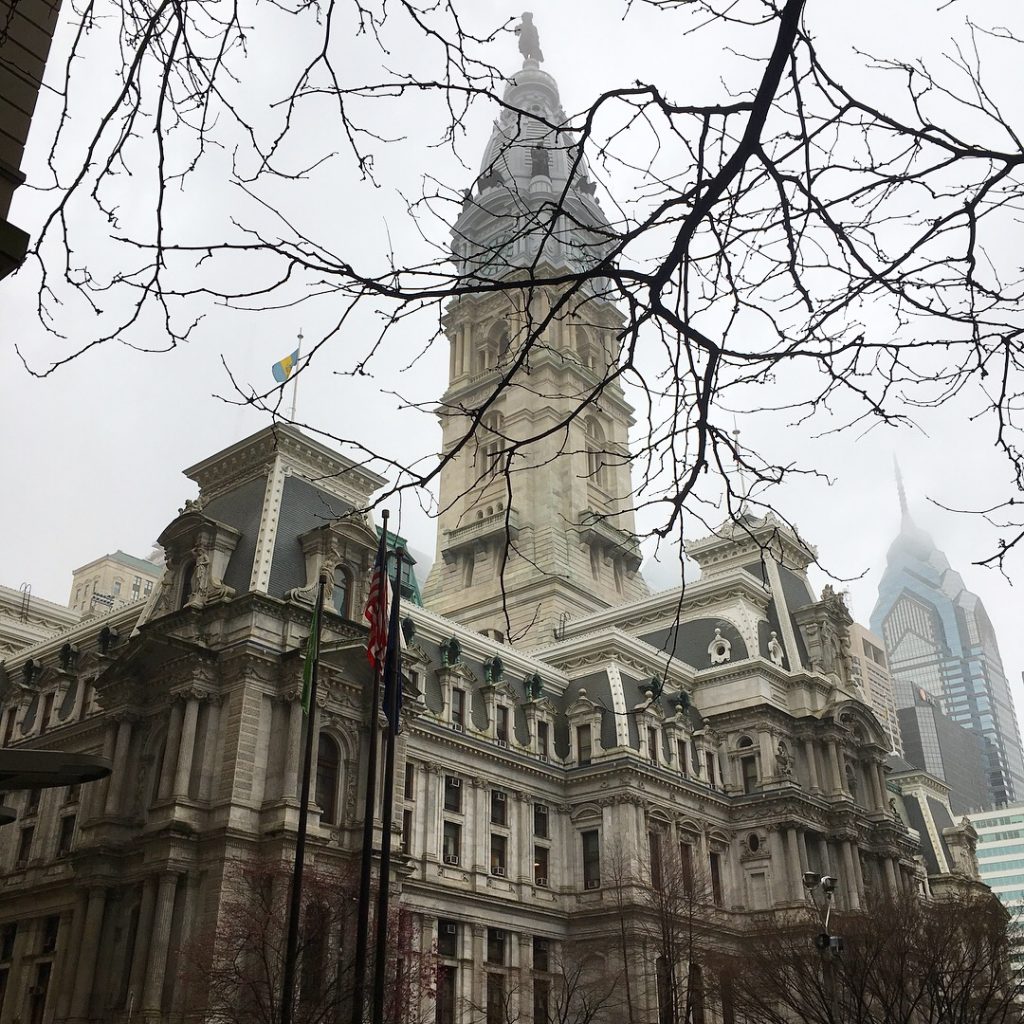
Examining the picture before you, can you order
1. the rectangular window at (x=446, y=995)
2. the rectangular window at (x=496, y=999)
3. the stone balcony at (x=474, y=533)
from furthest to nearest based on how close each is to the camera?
1. the stone balcony at (x=474, y=533)
2. the rectangular window at (x=496, y=999)
3. the rectangular window at (x=446, y=995)

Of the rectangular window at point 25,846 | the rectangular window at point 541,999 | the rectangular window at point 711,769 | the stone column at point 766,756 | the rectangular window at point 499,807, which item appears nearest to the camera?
the rectangular window at point 25,846

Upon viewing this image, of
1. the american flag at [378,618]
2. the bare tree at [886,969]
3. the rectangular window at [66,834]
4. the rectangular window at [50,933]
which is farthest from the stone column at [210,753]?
the bare tree at [886,969]

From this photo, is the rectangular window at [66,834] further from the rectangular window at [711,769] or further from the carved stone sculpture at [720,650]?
the carved stone sculpture at [720,650]

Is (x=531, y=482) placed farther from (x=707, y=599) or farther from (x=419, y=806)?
(x=419, y=806)

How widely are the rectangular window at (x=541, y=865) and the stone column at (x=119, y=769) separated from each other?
2032cm

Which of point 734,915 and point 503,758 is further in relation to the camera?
point 734,915

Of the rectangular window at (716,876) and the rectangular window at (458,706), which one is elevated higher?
the rectangular window at (458,706)

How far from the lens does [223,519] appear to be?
48312 millimetres

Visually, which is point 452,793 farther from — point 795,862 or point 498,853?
point 795,862

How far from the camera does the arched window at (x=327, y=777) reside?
134 ft

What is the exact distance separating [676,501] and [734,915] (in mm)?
53607

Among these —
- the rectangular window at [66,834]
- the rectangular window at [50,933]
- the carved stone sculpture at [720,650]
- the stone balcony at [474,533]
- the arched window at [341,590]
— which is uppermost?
the stone balcony at [474,533]

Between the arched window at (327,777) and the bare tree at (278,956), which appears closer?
the bare tree at (278,956)

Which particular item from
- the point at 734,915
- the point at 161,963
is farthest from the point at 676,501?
the point at 734,915
